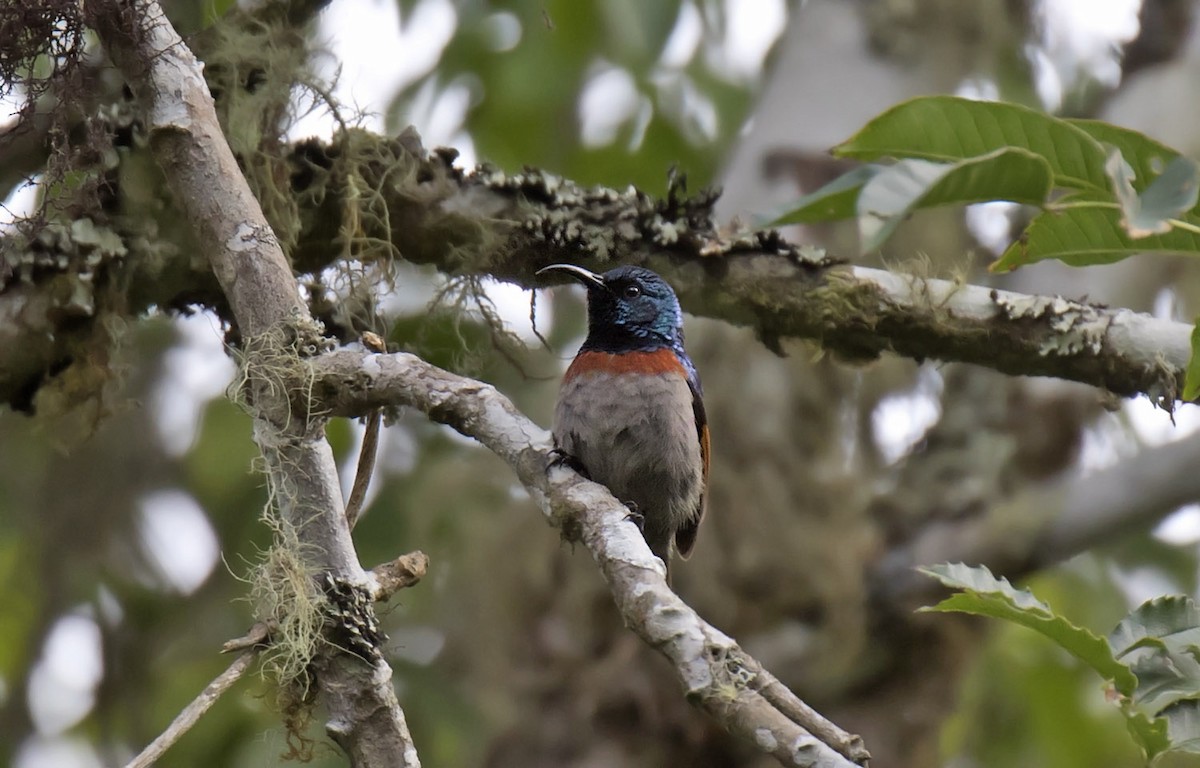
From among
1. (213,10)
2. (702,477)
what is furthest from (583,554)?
(213,10)

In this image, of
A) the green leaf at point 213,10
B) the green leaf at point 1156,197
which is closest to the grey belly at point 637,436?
the green leaf at point 213,10

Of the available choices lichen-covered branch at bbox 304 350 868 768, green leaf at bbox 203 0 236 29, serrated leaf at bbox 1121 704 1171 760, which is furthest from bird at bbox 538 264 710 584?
serrated leaf at bbox 1121 704 1171 760

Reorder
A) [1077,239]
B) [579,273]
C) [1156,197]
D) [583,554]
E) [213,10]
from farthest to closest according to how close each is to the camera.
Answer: [583,554] → [579,273] → [213,10] → [1077,239] → [1156,197]

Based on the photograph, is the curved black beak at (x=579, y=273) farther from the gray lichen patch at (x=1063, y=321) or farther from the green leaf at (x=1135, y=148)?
the green leaf at (x=1135, y=148)

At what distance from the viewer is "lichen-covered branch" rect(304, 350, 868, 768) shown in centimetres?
180

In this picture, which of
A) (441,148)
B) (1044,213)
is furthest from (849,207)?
(441,148)

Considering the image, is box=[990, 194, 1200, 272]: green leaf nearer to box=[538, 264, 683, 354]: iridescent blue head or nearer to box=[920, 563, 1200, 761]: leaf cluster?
box=[920, 563, 1200, 761]: leaf cluster

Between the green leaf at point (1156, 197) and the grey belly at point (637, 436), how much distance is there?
2198mm

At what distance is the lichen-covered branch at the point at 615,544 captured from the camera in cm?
180

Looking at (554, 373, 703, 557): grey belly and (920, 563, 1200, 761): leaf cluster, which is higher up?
(554, 373, 703, 557): grey belly

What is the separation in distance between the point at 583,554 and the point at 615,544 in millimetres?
3437

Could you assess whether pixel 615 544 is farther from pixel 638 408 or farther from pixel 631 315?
pixel 631 315

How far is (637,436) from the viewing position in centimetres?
382

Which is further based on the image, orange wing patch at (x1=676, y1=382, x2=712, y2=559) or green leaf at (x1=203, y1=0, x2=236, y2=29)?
orange wing patch at (x1=676, y1=382, x2=712, y2=559)
